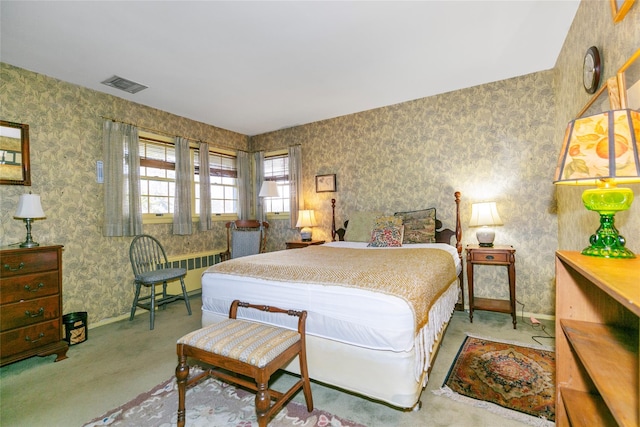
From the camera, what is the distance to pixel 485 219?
2992 millimetres

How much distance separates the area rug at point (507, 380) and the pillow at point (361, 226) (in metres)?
1.66

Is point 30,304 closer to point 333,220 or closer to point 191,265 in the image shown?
point 191,265

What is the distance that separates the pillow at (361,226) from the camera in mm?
3701

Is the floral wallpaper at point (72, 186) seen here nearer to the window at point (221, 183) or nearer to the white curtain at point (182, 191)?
the white curtain at point (182, 191)

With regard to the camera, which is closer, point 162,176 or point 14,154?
point 14,154

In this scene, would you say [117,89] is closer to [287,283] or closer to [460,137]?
[287,283]

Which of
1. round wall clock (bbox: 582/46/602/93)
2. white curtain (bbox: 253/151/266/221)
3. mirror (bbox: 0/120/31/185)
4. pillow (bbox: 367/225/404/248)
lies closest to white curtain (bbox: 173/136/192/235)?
white curtain (bbox: 253/151/266/221)

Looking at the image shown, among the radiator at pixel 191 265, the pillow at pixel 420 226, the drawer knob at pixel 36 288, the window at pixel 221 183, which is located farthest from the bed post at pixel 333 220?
the drawer knob at pixel 36 288

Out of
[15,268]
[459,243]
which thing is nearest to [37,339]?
[15,268]

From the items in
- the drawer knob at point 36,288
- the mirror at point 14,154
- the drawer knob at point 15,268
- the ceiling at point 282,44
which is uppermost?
the ceiling at point 282,44

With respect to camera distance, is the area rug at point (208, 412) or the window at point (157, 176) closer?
the area rug at point (208, 412)

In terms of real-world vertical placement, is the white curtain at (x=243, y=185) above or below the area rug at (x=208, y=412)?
above

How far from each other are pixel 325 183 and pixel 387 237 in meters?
1.57

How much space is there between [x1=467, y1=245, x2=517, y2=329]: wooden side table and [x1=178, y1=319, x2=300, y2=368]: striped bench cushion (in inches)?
84.8
